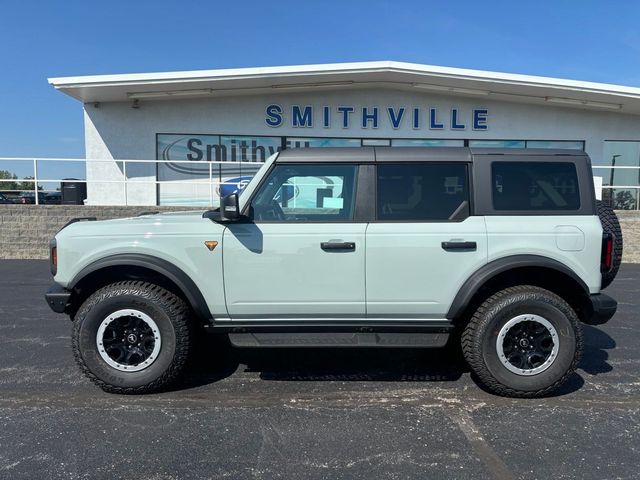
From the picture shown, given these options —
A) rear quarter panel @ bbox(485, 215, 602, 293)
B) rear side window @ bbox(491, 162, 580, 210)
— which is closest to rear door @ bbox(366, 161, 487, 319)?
rear quarter panel @ bbox(485, 215, 602, 293)

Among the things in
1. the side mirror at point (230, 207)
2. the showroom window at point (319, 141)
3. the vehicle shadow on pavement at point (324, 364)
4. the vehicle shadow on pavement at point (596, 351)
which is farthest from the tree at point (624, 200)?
the side mirror at point (230, 207)

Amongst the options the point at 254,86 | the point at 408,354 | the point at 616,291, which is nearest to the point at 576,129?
the point at 616,291

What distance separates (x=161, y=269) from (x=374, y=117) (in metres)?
12.7

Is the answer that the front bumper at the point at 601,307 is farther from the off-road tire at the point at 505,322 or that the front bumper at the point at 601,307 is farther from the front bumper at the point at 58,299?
the front bumper at the point at 58,299

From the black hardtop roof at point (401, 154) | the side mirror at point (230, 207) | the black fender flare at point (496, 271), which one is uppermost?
the black hardtop roof at point (401, 154)

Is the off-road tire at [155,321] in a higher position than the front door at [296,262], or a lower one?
lower

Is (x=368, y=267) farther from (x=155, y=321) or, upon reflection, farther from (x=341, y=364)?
(x=155, y=321)

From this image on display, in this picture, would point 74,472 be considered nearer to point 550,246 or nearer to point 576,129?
point 550,246

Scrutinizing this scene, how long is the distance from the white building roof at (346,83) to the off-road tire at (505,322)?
36.2ft

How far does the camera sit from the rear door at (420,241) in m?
3.53

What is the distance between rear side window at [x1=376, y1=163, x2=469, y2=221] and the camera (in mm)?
3643

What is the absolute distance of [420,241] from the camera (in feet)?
11.6

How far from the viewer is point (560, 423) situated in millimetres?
3197

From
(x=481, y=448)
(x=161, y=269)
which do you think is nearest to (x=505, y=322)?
(x=481, y=448)
